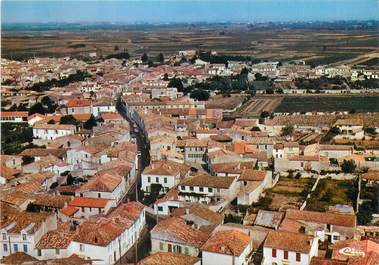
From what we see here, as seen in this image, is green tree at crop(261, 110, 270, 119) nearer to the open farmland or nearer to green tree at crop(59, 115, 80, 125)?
green tree at crop(59, 115, 80, 125)

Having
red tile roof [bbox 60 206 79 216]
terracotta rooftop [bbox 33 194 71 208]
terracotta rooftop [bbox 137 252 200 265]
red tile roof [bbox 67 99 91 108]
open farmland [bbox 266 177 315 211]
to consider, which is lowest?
open farmland [bbox 266 177 315 211]

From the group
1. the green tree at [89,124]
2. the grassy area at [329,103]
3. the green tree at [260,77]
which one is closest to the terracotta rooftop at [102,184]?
the green tree at [89,124]

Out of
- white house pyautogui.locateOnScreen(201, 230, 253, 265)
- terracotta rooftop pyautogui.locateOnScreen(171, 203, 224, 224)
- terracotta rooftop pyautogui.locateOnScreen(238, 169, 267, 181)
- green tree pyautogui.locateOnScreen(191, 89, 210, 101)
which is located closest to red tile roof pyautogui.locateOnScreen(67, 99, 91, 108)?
green tree pyautogui.locateOnScreen(191, 89, 210, 101)

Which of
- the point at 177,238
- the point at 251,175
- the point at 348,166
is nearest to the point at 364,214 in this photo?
the point at 251,175

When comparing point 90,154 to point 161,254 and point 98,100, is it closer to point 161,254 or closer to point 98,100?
point 161,254

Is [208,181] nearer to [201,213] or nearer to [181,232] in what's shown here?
[201,213]

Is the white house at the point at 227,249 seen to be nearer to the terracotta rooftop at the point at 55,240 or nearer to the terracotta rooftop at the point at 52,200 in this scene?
the terracotta rooftop at the point at 55,240
